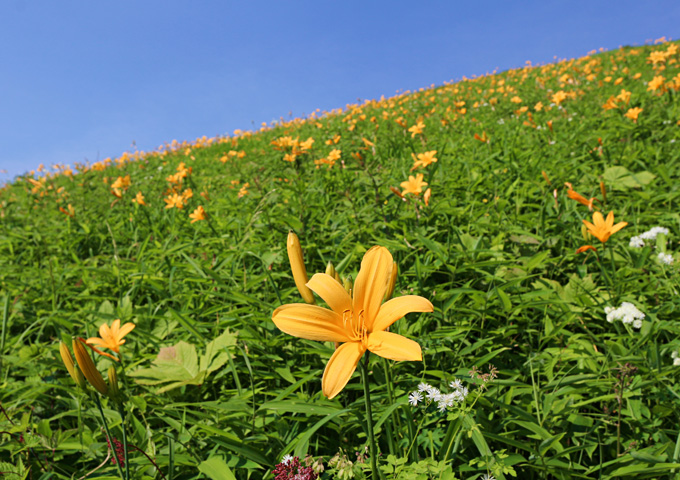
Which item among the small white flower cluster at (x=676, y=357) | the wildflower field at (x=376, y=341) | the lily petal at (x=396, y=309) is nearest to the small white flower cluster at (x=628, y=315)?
the wildflower field at (x=376, y=341)

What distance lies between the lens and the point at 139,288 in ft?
8.48

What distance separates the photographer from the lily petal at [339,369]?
0.70m

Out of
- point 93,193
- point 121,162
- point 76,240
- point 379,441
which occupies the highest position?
point 121,162

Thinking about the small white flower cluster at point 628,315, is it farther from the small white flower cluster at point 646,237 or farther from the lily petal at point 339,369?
the lily petal at point 339,369

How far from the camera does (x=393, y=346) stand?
0.72 meters

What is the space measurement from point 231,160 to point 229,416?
5.75m

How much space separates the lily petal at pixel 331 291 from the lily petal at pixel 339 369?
94mm

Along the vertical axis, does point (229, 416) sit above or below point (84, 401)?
below

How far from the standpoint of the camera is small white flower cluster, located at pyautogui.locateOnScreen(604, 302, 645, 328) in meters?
1.59

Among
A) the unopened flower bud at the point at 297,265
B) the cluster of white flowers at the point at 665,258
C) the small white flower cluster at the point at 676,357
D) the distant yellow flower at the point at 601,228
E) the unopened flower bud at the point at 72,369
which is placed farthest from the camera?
the cluster of white flowers at the point at 665,258

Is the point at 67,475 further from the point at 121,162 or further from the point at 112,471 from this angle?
the point at 121,162

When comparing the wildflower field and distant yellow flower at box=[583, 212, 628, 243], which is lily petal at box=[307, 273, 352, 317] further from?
distant yellow flower at box=[583, 212, 628, 243]

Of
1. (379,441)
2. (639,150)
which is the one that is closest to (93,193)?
(379,441)

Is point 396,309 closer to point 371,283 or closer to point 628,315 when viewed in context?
point 371,283
